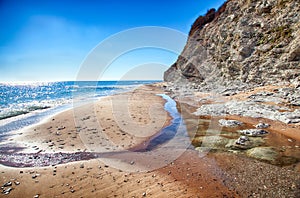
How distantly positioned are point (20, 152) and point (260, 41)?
30.0 metres

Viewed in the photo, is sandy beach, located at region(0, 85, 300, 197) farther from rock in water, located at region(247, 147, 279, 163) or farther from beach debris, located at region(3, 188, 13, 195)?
rock in water, located at region(247, 147, 279, 163)

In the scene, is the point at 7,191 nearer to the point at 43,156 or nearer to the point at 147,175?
the point at 43,156

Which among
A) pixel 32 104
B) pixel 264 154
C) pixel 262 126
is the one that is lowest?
pixel 32 104

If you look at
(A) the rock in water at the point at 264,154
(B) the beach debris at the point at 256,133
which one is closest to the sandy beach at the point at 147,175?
(A) the rock in water at the point at 264,154

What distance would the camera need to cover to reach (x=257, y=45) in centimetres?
2361

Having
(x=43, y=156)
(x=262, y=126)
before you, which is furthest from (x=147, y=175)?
(x=262, y=126)

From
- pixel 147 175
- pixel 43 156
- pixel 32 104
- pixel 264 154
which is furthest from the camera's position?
pixel 32 104

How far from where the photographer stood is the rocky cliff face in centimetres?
1915

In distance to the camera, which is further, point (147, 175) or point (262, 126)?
point (262, 126)

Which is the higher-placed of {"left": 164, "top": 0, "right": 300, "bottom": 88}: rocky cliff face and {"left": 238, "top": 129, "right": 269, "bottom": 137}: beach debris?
{"left": 164, "top": 0, "right": 300, "bottom": 88}: rocky cliff face

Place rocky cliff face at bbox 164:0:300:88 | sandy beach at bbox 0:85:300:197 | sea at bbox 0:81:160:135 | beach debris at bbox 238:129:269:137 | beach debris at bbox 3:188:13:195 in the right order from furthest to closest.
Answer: rocky cliff face at bbox 164:0:300:88
sea at bbox 0:81:160:135
beach debris at bbox 238:129:269:137
beach debris at bbox 3:188:13:195
sandy beach at bbox 0:85:300:197

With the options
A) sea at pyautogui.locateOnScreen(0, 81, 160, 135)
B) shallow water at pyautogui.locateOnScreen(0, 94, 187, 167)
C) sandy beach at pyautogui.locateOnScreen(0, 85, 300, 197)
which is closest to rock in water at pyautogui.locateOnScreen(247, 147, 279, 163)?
sandy beach at pyautogui.locateOnScreen(0, 85, 300, 197)

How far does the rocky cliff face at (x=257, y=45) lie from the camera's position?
62.8 feet

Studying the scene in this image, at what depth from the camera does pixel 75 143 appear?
891 centimetres
